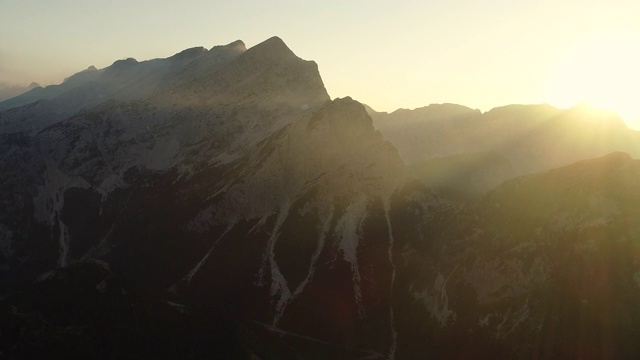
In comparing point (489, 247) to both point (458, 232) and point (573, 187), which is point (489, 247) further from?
point (573, 187)

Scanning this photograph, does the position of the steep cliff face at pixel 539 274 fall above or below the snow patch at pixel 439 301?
above

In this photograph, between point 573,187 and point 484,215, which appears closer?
point 573,187

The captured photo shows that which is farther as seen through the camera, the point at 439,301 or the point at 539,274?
the point at 439,301

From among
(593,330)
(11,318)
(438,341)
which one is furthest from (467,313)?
(11,318)

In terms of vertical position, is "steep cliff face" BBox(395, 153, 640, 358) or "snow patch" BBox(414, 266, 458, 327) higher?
"steep cliff face" BBox(395, 153, 640, 358)

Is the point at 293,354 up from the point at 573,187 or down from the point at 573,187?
down

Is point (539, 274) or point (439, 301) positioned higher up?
point (539, 274)

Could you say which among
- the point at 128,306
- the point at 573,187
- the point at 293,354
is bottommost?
the point at 293,354

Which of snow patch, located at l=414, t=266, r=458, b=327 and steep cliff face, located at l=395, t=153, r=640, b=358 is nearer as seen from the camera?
steep cliff face, located at l=395, t=153, r=640, b=358

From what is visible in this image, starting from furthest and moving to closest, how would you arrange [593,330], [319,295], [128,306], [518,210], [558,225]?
[319,295] < [518,210] < [558,225] < [128,306] < [593,330]

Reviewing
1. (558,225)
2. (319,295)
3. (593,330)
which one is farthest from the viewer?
(319,295)

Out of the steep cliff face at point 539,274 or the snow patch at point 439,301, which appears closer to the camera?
the steep cliff face at point 539,274
